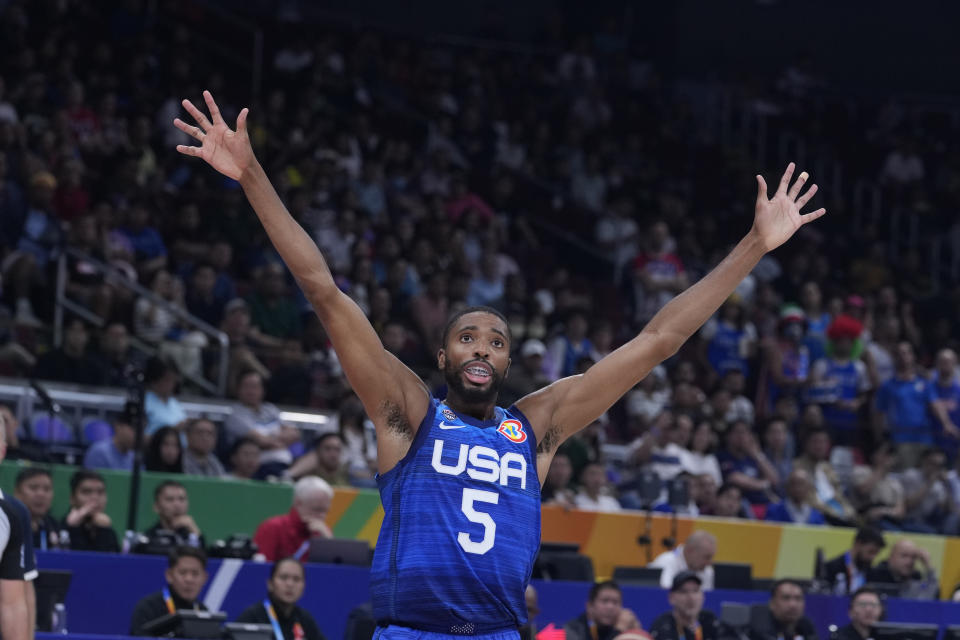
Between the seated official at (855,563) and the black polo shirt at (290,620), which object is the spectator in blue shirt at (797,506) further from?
the black polo shirt at (290,620)

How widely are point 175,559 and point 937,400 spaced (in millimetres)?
9549

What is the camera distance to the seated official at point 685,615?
1030 centimetres

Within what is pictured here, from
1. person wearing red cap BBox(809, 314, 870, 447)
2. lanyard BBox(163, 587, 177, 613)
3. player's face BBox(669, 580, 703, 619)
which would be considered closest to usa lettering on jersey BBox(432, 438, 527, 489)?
lanyard BBox(163, 587, 177, 613)

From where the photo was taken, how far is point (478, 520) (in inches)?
183

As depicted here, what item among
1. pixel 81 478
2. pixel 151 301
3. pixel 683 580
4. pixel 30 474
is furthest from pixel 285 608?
pixel 151 301

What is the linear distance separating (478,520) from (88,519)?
567 cm

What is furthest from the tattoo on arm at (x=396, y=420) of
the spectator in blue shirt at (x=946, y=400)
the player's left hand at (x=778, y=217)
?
the spectator in blue shirt at (x=946, y=400)

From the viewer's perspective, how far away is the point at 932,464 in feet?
49.6

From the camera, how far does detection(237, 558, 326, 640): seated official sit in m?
9.31

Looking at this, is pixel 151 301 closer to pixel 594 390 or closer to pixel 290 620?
pixel 290 620

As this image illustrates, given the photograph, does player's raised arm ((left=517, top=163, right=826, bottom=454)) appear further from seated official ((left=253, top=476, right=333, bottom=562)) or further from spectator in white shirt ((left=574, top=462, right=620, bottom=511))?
spectator in white shirt ((left=574, top=462, right=620, bottom=511))

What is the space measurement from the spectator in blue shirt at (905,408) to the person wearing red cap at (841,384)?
26 centimetres

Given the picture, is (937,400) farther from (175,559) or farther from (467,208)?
(175,559)

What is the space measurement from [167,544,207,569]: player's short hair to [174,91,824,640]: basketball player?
4.60m
